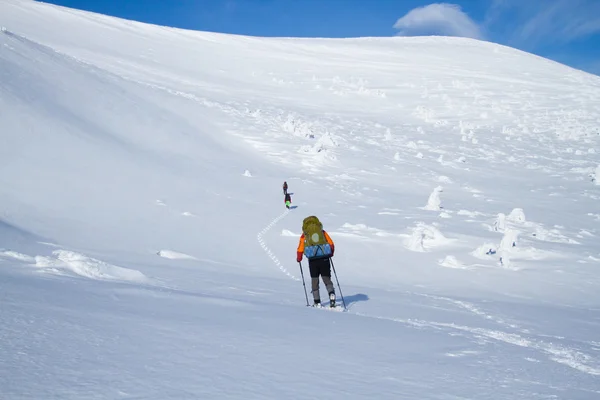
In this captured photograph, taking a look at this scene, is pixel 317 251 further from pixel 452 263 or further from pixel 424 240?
pixel 424 240

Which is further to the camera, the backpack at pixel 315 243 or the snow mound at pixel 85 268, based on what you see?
the backpack at pixel 315 243

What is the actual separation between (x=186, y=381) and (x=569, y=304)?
9.10m

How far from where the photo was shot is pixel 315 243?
24.2 feet

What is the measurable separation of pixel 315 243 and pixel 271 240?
6.06m

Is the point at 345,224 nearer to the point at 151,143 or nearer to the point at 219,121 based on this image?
the point at 151,143

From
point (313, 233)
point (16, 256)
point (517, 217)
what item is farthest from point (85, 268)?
point (517, 217)

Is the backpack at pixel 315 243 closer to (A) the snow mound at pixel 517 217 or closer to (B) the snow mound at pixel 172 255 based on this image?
(B) the snow mound at pixel 172 255

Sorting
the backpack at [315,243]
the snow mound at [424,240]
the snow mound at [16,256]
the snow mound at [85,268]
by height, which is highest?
the snow mound at [424,240]

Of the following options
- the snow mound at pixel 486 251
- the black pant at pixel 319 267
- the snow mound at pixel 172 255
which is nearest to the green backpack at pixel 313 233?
the black pant at pixel 319 267

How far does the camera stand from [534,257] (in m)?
13.2

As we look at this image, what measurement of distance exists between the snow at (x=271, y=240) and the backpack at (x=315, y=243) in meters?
0.82

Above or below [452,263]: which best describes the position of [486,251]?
above

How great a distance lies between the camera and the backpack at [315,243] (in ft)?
24.2

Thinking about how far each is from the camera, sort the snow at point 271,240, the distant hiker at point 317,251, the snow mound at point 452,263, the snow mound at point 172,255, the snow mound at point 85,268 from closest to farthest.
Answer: the snow at point 271,240 < the snow mound at point 85,268 < the distant hiker at point 317,251 < the snow mound at point 172,255 < the snow mound at point 452,263
